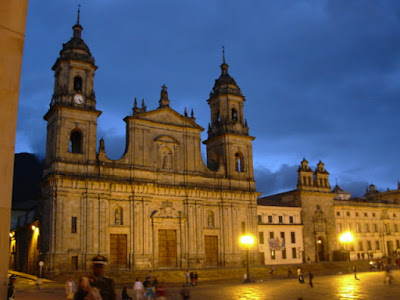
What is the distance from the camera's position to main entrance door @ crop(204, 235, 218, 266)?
48.5 m

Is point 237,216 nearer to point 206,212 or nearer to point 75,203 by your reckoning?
point 206,212

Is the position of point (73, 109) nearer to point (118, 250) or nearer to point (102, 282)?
point (118, 250)

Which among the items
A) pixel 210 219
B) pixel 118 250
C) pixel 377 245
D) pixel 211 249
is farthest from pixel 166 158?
pixel 377 245

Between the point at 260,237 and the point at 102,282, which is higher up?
the point at 260,237

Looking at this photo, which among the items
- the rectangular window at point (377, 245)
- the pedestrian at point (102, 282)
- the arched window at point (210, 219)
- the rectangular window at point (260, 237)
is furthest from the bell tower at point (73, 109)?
the rectangular window at point (377, 245)

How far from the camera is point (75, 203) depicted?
40.7m

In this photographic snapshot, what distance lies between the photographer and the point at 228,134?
2121 inches

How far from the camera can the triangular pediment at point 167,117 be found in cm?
4759

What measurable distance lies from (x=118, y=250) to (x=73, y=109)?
48.6 feet

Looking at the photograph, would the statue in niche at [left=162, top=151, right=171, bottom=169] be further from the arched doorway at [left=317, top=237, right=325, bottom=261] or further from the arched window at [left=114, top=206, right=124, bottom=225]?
the arched doorway at [left=317, top=237, right=325, bottom=261]

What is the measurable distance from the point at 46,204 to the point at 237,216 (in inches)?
866

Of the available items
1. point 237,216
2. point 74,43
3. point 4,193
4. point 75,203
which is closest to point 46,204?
point 75,203

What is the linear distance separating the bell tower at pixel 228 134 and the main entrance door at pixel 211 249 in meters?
8.22

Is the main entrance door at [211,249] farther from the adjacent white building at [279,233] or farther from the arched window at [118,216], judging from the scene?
the arched window at [118,216]
